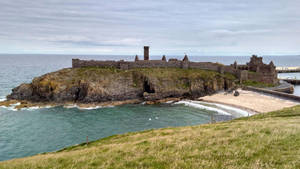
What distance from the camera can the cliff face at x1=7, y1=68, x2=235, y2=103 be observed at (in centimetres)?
6091

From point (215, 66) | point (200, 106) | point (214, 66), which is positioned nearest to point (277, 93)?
point (200, 106)

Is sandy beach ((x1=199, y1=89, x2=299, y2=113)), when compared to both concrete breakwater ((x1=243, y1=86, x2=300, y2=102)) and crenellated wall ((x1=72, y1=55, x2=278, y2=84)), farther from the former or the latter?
crenellated wall ((x1=72, y1=55, x2=278, y2=84))

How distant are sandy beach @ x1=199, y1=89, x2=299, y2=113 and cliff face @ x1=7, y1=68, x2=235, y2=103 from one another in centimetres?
662

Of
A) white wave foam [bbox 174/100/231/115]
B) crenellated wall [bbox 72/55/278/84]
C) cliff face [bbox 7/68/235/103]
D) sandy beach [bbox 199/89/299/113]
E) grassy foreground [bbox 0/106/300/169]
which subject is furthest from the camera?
crenellated wall [bbox 72/55/278/84]

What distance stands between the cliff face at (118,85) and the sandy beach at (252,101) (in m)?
6.62

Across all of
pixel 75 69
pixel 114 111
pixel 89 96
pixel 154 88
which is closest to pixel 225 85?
pixel 154 88

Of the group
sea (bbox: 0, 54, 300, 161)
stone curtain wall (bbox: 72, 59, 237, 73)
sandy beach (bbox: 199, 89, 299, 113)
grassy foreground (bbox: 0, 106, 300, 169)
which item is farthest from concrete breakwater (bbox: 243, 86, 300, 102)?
grassy foreground (bbox: 0, 106, 300, 169)

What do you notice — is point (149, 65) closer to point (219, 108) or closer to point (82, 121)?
point (219, 108)

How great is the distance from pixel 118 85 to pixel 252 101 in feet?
135

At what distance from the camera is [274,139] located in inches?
466

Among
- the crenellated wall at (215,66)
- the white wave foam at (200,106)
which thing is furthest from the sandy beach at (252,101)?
the crenellated wall at (215,66)

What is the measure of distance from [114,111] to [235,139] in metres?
42.6

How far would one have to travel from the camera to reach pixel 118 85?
2594 inches

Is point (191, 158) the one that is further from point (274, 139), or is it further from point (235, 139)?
point (274, 139)
